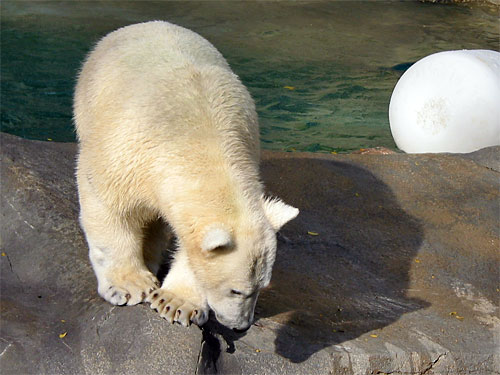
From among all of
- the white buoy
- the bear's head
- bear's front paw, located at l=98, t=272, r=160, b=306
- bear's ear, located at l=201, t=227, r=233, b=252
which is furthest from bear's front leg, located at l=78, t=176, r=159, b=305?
the white buoy

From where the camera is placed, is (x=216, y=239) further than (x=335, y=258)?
No

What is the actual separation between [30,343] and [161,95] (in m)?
1.32

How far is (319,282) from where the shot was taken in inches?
154

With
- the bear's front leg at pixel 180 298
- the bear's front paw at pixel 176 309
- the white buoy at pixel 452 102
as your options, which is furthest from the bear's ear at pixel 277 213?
the white buoy at pixel 452 102

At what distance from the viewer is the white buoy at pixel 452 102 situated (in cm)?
630

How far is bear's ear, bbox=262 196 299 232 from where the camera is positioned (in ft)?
9.45

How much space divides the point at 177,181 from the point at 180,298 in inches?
24.7

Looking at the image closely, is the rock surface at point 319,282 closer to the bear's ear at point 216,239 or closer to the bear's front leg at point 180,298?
the bear's front leg at point 180,298

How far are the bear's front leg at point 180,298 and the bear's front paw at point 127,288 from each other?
5 centimetres

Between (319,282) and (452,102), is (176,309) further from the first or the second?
(452,102)

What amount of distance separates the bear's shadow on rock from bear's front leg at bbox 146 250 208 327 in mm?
371

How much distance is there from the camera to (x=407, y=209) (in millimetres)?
5023

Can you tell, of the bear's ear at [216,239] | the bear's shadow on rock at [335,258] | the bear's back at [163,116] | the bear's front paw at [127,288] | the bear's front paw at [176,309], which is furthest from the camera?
the bear's shadow on rock at [335,258]

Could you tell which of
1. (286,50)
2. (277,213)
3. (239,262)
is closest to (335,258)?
(277,213)
